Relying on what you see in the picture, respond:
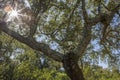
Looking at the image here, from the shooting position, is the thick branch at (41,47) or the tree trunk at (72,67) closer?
the tree trunk at (72,67)

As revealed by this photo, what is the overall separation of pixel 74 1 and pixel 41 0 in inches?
81.8

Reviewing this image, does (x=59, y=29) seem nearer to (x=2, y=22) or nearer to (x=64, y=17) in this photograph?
(x=64, y=17)

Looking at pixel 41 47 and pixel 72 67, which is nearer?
pixel 72 67

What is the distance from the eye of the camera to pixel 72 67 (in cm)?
1187

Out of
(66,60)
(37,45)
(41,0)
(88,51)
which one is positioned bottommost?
(66,60)

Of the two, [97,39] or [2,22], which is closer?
[2,22]

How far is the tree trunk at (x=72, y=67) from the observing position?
38.5ft

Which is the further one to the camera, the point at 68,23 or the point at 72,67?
the point at 68,23

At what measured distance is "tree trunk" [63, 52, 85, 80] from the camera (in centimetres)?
1173

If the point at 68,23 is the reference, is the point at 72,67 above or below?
below

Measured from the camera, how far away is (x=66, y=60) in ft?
39.3

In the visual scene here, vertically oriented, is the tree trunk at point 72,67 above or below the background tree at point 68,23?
below

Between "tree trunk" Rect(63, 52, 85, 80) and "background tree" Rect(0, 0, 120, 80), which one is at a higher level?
"background tree" Rect(0, 0, 120, 80)

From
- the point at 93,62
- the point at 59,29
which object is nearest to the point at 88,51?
the point at 93,62
